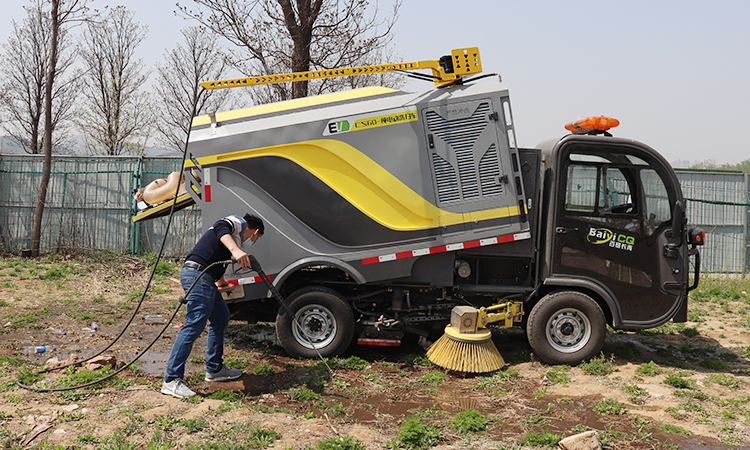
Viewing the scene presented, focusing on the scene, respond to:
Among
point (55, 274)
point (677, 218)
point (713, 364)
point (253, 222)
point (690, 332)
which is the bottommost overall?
point (713, 364)

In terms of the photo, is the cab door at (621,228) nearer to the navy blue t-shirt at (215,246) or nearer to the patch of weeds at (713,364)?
the patch of weeds at (713,364)

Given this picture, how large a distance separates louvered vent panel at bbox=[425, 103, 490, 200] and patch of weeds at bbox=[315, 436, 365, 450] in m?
2.98

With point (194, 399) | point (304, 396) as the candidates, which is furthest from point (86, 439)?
point (304, 396)

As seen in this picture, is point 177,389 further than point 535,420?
Yes

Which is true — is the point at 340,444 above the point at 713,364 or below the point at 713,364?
below

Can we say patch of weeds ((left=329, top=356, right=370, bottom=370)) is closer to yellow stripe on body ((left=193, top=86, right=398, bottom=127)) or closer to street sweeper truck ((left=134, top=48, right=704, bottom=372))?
street sweeper truck ((left=134, top=48, right=704, bottom=372))

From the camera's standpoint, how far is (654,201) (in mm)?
5871

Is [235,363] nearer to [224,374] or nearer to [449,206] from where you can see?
[224,374]

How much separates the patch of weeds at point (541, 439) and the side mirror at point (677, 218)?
9.89 feet

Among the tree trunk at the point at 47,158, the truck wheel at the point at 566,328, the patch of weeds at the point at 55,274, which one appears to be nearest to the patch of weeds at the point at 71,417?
the truck wheel at the point at 566,328

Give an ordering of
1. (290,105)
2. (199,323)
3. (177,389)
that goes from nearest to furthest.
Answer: (177,389) < (199,323) < (290,105)

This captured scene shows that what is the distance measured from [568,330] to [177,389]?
4186 mm

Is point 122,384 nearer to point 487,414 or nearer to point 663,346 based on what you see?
point 487,414

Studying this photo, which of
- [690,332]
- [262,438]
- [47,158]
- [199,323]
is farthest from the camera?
[47,158]
